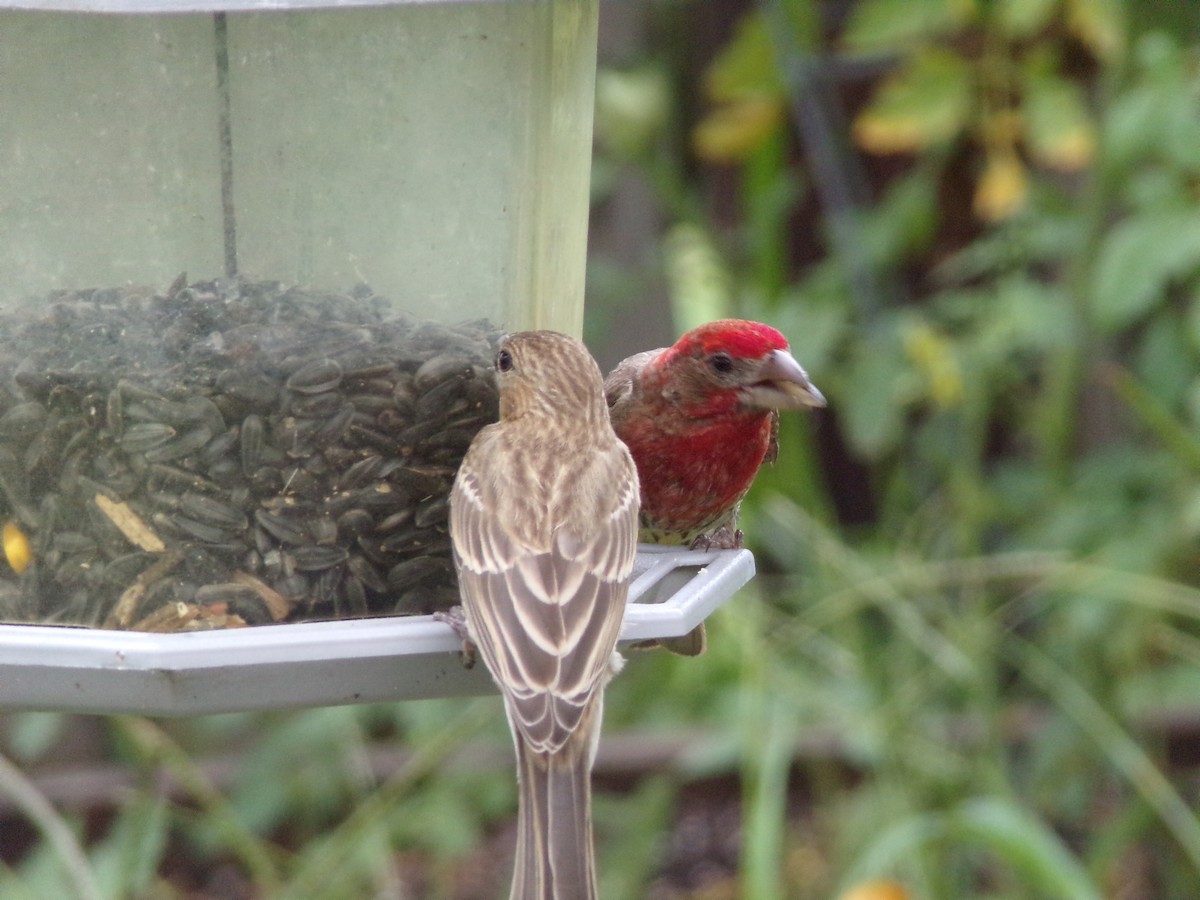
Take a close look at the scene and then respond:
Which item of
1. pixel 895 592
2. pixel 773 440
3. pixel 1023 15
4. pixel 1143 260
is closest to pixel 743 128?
pixel 1023 15

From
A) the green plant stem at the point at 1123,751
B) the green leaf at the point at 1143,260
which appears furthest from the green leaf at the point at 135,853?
the green leaf at the point at 1143,260

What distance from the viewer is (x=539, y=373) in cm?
289

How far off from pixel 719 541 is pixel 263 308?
121 cm

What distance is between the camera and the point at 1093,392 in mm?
6695

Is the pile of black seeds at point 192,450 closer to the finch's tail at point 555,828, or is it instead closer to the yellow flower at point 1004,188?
the finch's tail at point 555,828

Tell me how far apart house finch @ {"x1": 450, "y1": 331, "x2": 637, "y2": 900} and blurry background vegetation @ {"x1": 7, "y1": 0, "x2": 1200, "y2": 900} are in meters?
1.01

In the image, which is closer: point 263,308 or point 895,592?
point 263,308

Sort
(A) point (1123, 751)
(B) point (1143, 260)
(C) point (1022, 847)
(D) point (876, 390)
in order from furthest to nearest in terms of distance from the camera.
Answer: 1. (D) point (876, 390)
2. (B) point (1143, 260)
3. (A) point (1123, 751)
4. (C) point (1022, 847)

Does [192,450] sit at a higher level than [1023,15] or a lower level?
lower

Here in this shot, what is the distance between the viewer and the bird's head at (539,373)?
2.88m

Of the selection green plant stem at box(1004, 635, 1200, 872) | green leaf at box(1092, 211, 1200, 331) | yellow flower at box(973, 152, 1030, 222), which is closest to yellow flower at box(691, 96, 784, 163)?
yellow flower at box(973, 152, 1030, 222)

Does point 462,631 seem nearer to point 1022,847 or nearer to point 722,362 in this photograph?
point 722,362

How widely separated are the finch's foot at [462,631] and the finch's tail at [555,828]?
20cm

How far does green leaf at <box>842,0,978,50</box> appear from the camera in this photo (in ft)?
16.8
